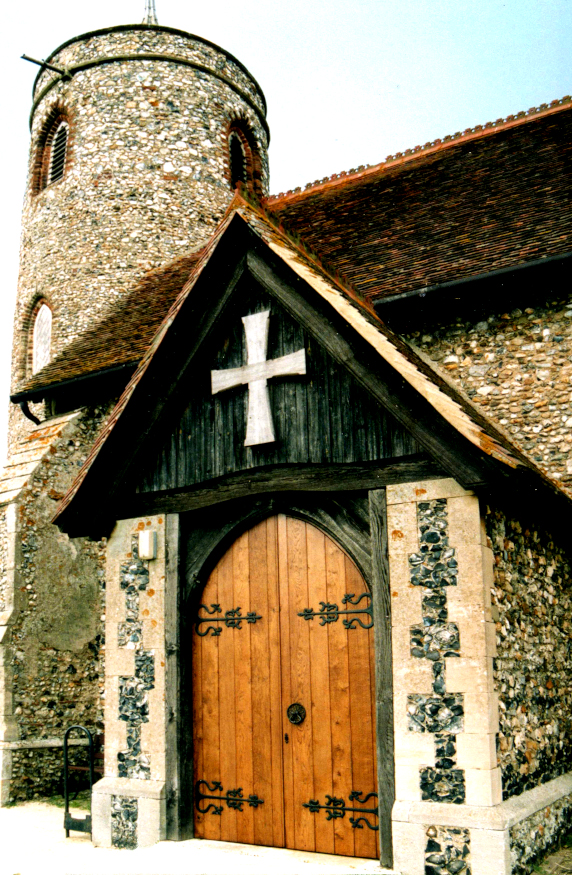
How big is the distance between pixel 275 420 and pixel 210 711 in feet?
8.40

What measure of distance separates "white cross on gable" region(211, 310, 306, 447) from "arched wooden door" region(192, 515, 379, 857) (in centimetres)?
77

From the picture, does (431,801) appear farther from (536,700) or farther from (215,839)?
(215,839)

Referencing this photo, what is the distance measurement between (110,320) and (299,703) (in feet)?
28.1

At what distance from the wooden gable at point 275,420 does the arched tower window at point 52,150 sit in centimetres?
1005

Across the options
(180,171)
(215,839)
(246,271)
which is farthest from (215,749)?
(180,171)

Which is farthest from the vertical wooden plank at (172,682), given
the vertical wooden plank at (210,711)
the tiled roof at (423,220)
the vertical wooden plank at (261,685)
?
the tiled roof at (423,220)

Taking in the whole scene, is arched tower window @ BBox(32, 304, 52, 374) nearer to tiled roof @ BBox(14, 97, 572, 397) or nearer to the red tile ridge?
tiled roof @ BBox(14, 97, 572, 397)

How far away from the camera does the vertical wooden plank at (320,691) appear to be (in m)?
6.31

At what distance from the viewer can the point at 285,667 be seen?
670 cm

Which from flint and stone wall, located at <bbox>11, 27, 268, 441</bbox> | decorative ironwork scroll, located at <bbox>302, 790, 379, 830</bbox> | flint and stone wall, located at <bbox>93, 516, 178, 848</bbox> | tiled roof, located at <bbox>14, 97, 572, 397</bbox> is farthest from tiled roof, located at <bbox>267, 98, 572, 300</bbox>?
decorative ironwork scroll, located at <bbox>302, 790, 379, 830</bbox>

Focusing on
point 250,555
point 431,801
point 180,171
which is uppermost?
point 180,171

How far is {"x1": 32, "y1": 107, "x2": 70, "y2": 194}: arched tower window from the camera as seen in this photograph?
Answer: 15984 millimetres

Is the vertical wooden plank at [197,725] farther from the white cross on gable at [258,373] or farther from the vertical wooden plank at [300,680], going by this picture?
the white cross on gable at [258,373]

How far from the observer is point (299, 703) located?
658 cm
